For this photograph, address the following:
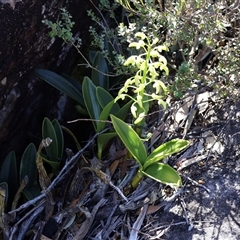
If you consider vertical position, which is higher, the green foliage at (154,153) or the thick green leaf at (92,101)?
the thick green leaf at (92,101)

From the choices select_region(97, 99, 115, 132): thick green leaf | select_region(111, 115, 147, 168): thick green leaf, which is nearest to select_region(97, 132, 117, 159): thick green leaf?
select_region(97, 99, 115, 132): thick green leaf

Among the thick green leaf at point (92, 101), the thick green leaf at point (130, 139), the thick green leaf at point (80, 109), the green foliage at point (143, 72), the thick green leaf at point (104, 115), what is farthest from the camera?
the thick green leaf at point (80, 109)

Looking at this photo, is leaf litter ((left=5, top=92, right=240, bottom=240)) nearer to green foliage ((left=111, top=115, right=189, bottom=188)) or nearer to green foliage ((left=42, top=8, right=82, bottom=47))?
green foliage ((left=111, top=115, right=189, bottom=188))

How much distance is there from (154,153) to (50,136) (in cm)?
38

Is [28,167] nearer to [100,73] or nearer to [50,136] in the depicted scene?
[50,136]

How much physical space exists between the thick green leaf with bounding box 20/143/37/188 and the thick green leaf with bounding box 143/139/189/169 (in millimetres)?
394

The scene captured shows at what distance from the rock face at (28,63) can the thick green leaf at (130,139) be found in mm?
399

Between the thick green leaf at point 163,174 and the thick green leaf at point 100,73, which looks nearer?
the thick green leaf at point 163,174

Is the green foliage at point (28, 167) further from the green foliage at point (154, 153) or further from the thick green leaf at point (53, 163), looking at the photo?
the green foliage at point (154, 153)

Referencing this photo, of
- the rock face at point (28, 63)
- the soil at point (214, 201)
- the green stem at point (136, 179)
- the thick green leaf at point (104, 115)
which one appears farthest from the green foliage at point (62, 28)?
the soil at point (214, 201)

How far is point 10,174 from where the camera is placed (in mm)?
1480

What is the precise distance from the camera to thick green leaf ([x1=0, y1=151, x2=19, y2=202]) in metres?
1.47

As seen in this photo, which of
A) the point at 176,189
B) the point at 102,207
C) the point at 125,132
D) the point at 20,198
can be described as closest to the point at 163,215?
the point at 176,189

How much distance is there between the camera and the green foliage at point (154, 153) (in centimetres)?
131
